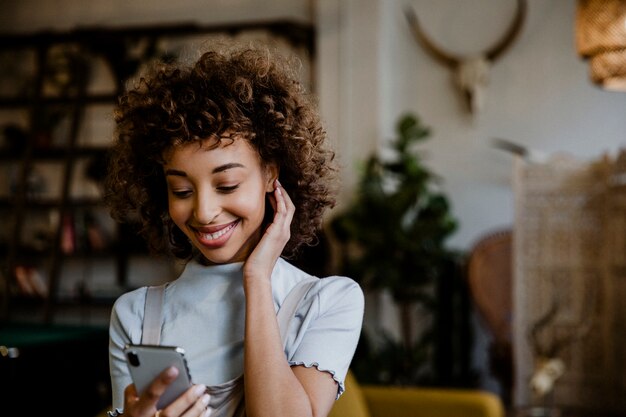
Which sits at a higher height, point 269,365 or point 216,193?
point 216,193

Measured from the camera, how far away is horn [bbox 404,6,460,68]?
5.16m

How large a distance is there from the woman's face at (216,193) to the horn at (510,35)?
14.4ft

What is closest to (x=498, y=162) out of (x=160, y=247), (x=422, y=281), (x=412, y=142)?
(x=412, y=142)

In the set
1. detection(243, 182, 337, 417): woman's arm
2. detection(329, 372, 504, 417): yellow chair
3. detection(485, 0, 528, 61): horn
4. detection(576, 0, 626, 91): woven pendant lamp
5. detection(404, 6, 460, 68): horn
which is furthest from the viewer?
detection(404, 6, 460, 68): horn

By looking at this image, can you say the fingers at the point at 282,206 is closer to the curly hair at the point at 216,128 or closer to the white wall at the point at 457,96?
the curly hair at the point at 216,128

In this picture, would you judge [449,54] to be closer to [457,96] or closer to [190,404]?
[457,96]

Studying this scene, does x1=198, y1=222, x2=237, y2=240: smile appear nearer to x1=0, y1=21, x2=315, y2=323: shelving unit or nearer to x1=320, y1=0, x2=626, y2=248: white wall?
x1=320, y1=0, x2=626, y2=248: white wall

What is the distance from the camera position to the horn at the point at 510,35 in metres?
4.99

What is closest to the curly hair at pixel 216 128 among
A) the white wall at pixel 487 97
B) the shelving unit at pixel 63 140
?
the white wall at pixel 487 97

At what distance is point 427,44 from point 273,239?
4487 mm

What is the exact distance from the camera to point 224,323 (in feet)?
3.09

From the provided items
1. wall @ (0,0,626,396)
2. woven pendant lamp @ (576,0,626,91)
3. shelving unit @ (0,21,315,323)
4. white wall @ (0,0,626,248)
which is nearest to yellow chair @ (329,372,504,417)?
woven pendant lamp @ (576,0,626,91)

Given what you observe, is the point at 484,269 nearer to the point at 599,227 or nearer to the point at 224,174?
the point at 599,227

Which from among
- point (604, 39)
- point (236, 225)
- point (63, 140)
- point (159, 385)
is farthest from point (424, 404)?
point (63, 140)
